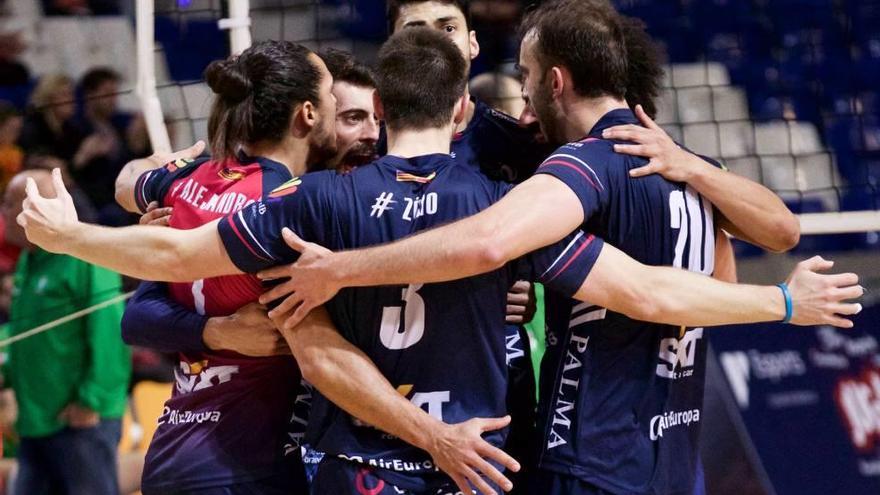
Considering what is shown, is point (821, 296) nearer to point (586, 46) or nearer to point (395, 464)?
point (586, 46)

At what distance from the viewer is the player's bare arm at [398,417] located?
3.17 meters

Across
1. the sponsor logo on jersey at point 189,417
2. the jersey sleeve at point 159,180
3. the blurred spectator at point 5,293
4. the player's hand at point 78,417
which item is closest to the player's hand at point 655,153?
the jersey sleeve at point 159,180

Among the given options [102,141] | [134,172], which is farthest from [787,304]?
[102,141]

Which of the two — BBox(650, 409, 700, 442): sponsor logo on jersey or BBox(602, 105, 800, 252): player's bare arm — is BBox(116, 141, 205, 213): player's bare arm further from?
BBox(650, 409, 700, 442): sponsor logo on jersey

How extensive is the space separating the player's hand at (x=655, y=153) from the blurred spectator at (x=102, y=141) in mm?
4939

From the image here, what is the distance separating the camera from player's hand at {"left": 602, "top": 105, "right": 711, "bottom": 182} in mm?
3383

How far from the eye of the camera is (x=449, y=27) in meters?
4.45

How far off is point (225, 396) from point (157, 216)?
555 mm

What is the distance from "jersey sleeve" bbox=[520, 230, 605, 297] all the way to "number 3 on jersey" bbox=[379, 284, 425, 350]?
31cm

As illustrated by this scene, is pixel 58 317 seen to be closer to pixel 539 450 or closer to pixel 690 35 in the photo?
pixel 539 450

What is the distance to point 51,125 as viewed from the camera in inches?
318

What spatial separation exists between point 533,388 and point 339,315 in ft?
2.29

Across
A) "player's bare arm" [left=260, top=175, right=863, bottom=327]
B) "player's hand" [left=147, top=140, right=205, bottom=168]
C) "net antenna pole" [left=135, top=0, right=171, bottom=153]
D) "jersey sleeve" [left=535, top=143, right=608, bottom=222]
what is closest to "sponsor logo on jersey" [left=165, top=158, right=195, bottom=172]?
"player's hand" [left=147, top=140, right=205, bottom=168]

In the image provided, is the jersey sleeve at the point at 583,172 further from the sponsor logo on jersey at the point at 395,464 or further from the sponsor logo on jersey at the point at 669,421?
the sponsor logo on jersey at the point at 395,464
